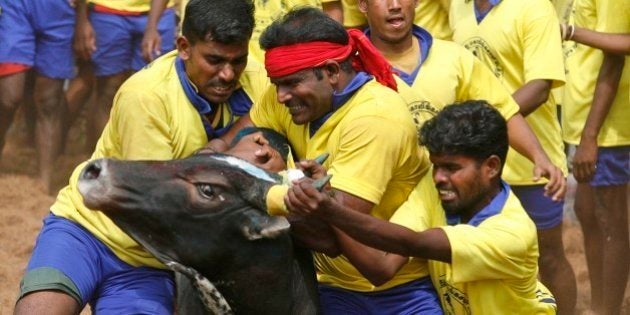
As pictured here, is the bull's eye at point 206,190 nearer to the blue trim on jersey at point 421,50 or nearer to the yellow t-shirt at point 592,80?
the blue trim on jersey at point 421,50

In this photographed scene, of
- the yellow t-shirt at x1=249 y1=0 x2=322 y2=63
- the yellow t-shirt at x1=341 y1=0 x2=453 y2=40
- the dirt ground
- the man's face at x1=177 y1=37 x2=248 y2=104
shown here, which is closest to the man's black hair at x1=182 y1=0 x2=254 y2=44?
the man's face at x1=177 y1=37 x2=248 y2=104

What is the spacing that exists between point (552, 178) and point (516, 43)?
6.14 feet

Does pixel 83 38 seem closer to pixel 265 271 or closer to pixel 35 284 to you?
pixel 35 284

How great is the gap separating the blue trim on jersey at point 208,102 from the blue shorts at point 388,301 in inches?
34.0

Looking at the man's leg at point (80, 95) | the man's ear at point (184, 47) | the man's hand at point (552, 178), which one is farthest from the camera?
the man's leg at point (80, 95)

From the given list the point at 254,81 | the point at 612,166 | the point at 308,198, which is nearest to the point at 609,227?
the point at 612,166

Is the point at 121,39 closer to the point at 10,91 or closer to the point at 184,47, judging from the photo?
the point at 10,91

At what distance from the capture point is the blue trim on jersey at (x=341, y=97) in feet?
20.2

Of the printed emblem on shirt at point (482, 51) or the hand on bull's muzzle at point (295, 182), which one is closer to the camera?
the hand on bull's muzzle at point (295, 182)

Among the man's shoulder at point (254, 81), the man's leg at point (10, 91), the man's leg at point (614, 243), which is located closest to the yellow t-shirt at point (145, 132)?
the man's shoulder at point (254, 81)

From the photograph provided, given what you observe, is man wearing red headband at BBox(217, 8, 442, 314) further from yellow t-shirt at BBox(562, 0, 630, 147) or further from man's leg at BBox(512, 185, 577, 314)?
yellow t-shirt at BBox(562, 0, 630, 147)

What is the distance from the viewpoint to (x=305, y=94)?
612 centimetres

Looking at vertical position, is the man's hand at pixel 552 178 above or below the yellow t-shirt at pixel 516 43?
above

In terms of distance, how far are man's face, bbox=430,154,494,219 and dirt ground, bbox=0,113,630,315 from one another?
4.11m
